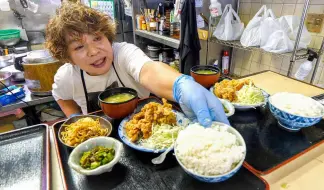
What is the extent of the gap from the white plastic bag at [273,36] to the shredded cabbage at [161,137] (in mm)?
1690

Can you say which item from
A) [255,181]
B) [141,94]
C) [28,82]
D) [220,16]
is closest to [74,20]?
[141,94]

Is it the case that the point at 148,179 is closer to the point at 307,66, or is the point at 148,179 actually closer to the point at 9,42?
the point at 307,66

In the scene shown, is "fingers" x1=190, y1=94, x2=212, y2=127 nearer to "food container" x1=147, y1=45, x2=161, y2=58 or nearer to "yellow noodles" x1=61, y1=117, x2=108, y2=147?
"yellow noodles" x1=61, y1=117, x2=108, y2=147

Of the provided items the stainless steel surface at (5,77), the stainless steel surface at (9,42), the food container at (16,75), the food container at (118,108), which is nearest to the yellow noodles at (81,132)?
the food container at (118,108)

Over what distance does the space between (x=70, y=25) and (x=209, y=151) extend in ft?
3.43

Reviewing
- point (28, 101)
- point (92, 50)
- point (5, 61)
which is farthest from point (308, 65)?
point (5, 61)

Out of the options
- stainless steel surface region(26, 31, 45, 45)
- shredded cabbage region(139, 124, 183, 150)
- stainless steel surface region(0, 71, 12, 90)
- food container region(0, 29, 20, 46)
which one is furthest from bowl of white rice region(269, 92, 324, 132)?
stainless steel surface region(26, 31, 45, 45)

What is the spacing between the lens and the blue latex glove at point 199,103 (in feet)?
2.70

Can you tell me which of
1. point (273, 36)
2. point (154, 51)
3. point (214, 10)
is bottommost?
point (154, 51)

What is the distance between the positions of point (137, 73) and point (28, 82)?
125 cm

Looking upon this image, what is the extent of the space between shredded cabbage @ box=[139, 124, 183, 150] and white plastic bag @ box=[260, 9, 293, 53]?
1.69m

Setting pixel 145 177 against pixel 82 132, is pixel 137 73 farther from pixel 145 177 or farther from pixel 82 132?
pixel 145 177

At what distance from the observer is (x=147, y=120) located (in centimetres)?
91

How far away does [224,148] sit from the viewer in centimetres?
65
